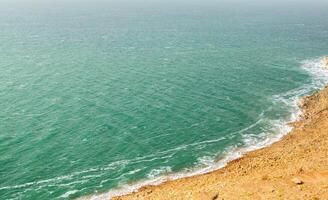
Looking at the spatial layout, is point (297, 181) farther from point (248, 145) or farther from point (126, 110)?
point (126, 110)

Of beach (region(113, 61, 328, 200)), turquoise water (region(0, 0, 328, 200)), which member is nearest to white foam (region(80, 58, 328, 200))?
turquoise water (region(0, 0, 328, 200))

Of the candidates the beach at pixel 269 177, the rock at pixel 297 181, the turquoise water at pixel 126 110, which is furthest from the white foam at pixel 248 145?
the rock at pixel 297 181

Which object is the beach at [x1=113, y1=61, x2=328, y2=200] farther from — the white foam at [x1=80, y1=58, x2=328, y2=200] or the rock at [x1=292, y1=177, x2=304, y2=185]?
the white foam at [x1=80, y1=58, x2=328, y2=200]

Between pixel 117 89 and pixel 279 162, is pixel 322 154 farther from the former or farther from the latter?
pixel 117 89

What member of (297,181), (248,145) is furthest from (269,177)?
(248,145)

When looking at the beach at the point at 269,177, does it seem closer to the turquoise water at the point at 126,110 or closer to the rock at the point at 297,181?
the rock at the point at 297,181

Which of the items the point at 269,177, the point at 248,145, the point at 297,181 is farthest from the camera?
the point at 248,145

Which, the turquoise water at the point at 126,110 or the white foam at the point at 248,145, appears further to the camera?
the turquoise water at the point at 126,110

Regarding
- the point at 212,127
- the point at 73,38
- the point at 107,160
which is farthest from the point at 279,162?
the point at 73,38
